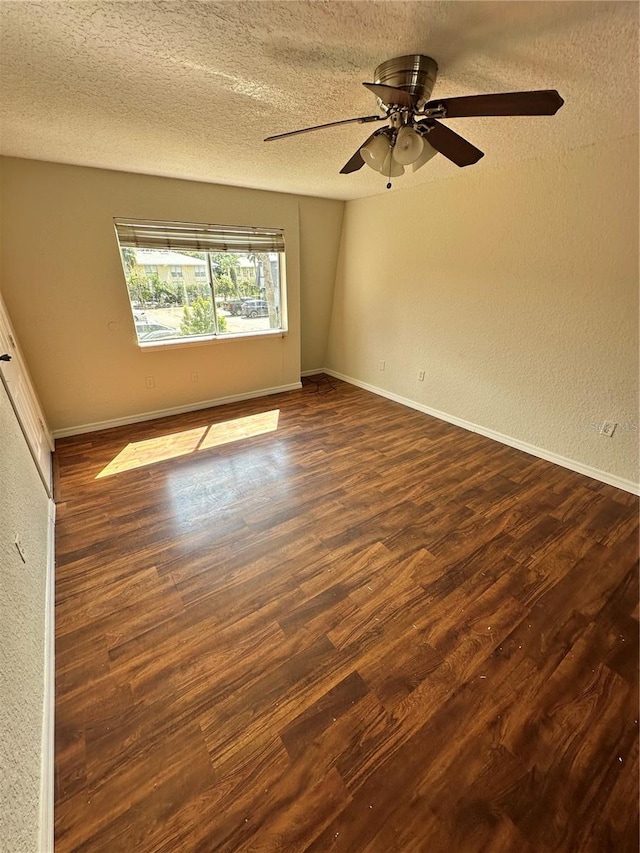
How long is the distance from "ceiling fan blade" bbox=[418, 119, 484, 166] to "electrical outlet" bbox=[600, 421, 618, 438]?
6.81 ft

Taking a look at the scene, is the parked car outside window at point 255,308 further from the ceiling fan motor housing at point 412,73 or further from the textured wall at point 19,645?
the ceiling fan motor housing at point 412,73

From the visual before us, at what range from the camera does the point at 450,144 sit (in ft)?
5.03

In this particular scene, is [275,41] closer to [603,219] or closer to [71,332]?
[603,219]

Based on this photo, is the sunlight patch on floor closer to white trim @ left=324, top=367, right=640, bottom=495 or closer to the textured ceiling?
white trim @ left=324, top=367, right=640, bottom=495

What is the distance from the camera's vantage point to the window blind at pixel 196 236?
3.00 metres

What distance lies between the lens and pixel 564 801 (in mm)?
1034

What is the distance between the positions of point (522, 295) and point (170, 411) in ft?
11.5

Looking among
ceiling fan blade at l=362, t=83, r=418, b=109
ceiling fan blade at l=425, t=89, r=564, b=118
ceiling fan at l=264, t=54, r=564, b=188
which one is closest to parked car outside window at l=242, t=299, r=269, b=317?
ceiling fan at l=264, t=54, r=564, b=188

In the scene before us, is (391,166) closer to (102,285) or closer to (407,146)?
(407,146)

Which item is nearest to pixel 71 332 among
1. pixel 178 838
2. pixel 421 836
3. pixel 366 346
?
pixel 366 346

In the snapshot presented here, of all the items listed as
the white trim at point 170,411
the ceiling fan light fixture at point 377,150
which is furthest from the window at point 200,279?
the ceiling fan light fixture at point 377,150

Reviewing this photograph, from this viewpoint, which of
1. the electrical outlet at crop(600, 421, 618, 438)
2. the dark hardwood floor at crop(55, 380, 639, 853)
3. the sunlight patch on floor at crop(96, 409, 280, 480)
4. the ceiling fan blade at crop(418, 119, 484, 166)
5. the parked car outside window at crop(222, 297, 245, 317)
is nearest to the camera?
the dark hardwood floor at crop(55, 380, 639, 853)

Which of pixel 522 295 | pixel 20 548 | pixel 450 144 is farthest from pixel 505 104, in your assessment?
pixel 20 548

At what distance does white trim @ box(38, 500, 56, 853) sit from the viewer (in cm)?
94
